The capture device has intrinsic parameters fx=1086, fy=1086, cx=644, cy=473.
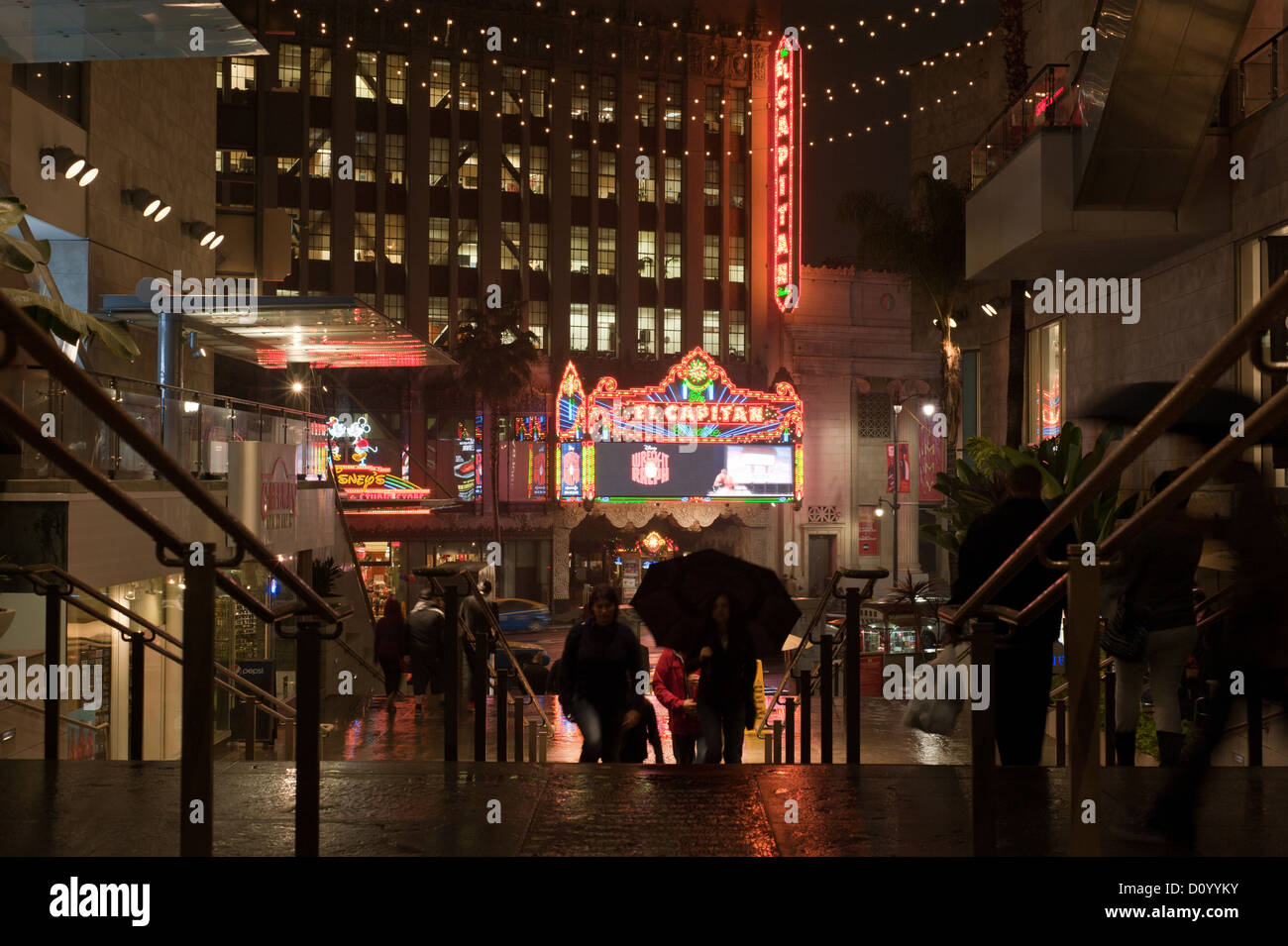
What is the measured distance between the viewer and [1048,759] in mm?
10359

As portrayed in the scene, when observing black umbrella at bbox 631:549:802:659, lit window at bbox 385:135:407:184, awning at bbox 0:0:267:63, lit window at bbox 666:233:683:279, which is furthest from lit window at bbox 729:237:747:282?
black umbrella at bbox 631:549:802:659

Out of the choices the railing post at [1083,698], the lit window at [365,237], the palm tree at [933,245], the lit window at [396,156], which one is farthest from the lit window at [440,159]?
the railing post at [1083,698]

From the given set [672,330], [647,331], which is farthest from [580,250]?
[672,330]

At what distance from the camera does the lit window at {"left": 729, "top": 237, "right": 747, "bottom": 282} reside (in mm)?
47375

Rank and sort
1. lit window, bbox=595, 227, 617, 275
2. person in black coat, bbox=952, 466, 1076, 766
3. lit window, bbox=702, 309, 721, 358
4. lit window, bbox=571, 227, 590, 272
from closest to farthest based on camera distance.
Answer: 1. person in black coat, bbox=952, 466, 1076, 766
2. lit window, bbox=571, 227, 590, 272
3. lit window, bbox=595, 227, 617, 275
4. lit window, bbox=702, 309, 721, 358

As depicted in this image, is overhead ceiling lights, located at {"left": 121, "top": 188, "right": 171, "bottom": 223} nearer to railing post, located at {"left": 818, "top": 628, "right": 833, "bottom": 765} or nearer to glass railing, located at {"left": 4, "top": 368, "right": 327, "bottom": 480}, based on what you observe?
glass railing, located at {"left": 4, "top": 368, "right": 327, "bottom": 480}

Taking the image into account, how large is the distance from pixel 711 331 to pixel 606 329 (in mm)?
4700

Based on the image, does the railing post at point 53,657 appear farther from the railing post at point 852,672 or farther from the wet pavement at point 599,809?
the railing post at point 852,672

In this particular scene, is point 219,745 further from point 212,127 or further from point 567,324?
point 567,324

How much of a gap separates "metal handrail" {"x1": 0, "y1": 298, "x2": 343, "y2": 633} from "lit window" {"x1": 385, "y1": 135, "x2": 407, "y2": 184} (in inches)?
1667

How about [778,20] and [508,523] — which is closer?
[508,523]

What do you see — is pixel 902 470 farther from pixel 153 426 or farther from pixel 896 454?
pixel 153 426

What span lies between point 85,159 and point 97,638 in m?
6.82

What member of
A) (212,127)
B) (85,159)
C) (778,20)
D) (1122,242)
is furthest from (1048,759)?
(778,20)
